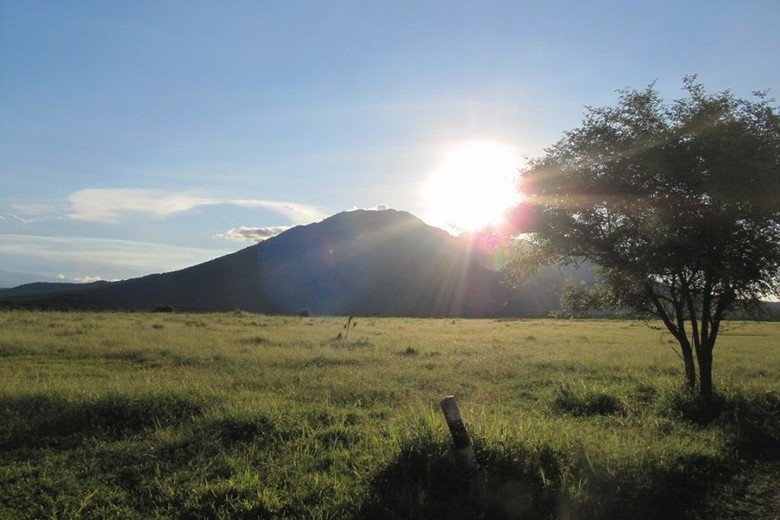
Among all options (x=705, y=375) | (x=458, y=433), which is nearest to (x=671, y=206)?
(x=705, y=375)

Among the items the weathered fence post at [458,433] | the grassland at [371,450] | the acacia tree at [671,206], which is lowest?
the grassland at [371,450]

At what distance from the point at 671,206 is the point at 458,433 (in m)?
7.98

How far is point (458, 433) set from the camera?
6.67m

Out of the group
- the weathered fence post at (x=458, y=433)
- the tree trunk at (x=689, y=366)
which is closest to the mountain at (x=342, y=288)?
the tree trunk at (x=689, y=366)

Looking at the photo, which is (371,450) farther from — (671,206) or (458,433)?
(671,206)

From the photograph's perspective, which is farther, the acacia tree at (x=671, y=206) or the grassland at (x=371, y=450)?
the acacia tree at (x=671, y=206)

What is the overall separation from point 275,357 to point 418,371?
574cm

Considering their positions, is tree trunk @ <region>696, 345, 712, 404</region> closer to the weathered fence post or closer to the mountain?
the weathered fence post

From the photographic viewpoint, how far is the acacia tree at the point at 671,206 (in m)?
11.0

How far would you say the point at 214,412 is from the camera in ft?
31.0

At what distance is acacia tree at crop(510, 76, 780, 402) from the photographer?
1098cm

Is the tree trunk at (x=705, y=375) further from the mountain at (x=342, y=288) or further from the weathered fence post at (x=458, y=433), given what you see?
the mountain at (x=342, y=288)

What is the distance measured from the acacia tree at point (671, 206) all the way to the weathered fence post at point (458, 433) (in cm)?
666

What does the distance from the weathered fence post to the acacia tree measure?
6661 millimetres
